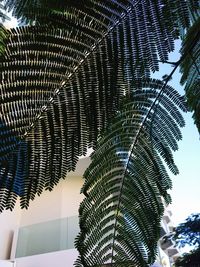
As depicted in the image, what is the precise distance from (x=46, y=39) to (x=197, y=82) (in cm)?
28

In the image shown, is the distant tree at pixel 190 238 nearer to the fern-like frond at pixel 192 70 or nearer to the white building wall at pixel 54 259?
the white building wall at pixel 54 259

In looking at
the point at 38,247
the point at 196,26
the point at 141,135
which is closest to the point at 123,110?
the point at 141,135

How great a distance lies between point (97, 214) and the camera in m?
0.56

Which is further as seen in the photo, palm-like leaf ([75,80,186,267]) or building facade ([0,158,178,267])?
building facade ([0,158,178,267])

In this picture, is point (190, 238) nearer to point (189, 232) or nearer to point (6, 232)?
point (189, 232)

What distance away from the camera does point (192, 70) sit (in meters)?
0.54

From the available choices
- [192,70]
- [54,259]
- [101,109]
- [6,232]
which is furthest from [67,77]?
[6,232]

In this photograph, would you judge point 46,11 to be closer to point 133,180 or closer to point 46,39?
point 46,39

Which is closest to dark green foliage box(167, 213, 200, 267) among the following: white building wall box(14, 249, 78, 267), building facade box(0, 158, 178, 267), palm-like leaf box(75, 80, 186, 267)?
building facade box(0, 158, 178, 267)

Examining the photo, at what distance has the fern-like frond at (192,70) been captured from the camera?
50cm

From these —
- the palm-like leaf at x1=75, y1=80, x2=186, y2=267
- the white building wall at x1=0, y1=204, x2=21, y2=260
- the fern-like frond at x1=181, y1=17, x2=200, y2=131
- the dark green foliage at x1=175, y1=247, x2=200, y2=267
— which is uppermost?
the white building wall at x1=0, y1=204, x2=21, y2=260

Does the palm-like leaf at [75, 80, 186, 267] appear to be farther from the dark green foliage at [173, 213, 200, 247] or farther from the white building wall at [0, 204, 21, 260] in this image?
the dark green foliage at [173, 213, 200, 247]

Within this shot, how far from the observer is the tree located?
0.35 metres

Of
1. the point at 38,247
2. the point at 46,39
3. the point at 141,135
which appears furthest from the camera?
the point at 38,247
